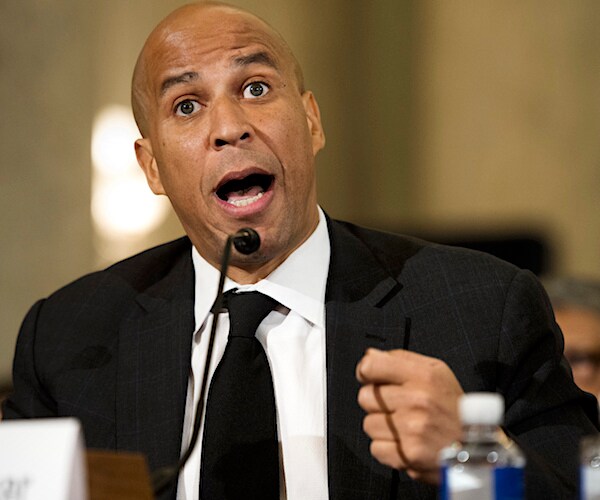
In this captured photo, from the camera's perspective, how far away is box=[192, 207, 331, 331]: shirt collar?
202cm

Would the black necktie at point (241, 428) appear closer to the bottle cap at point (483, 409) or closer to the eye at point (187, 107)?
the eye at point (187, 107)

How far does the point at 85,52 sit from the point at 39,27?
18 centimetres

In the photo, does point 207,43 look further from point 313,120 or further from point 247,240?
point 247,240

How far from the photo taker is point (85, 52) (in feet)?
14.0

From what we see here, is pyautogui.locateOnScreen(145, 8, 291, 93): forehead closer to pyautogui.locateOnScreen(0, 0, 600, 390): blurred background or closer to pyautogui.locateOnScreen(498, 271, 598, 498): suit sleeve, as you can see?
pyautogui.locateOnScreen(498, 271, 598, 498): suit sleeve

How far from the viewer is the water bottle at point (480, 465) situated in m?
1.21

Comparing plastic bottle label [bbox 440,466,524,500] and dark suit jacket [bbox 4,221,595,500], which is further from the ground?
dark suit jacket [bbox 4,221,595,500]

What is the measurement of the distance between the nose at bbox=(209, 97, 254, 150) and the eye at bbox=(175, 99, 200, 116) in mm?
56

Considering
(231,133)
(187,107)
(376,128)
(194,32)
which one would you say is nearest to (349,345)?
(231,133)

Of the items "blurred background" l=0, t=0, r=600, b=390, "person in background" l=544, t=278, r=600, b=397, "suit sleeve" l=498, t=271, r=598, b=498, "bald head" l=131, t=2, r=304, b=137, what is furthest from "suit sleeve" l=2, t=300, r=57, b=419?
"blurred background" l=0, t=0, r=600, b=390

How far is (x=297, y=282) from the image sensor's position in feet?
6.75

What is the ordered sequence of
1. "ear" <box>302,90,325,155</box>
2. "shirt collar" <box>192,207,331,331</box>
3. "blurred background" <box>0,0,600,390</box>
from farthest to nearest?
"blurred background" <box>0,0,600,390</box> → "ear" <box>302,90,325,155</box> → "shirt collar" <box>192,207,331,331</box>

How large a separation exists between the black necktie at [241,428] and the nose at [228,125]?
1.02ft

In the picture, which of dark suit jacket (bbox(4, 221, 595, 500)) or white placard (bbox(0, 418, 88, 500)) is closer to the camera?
white placard (bbox(0, 418, 88, 500))
